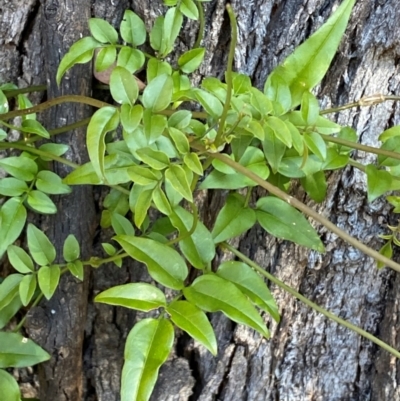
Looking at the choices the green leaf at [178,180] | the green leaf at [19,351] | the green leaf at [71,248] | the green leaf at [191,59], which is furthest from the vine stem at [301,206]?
the green leaf at [19,351]

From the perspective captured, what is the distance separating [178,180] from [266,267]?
1.09ft

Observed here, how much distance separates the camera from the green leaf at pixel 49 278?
87cm

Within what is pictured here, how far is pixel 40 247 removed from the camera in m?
0.91

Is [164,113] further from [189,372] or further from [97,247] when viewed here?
[189,372]

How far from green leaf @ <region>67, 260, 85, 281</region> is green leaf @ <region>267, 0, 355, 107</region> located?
1.44 feet

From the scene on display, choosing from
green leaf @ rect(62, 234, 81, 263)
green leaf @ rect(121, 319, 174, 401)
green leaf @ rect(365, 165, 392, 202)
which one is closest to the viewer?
green leaf @ rect(121, 319, 174, 401)

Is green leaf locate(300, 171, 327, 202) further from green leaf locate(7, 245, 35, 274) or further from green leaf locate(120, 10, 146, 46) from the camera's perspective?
green leaf locate(7, 245, 35, 274)

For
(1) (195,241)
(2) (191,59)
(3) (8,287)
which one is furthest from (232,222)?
(3) (8,287)

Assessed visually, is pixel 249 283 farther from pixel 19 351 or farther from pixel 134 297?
pixel 19 351

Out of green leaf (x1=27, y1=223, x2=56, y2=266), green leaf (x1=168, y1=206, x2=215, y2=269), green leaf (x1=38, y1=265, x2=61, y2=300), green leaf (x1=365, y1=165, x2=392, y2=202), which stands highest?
green leaf (x1=365, y1=165, x2=392, y2=202)

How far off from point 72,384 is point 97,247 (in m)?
0.27

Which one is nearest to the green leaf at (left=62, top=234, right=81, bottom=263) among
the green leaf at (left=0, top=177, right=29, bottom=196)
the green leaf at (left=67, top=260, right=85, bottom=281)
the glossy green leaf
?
the green leaf at (left=67, top=260, right=85, bottom=281)

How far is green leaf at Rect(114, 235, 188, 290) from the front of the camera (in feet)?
2.59

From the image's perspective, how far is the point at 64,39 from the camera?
3.08 feet
